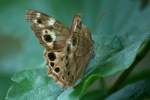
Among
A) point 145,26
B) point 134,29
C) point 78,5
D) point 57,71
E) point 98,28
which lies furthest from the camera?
point 78,5

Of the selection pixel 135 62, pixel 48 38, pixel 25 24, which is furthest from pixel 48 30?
pixel 25 24

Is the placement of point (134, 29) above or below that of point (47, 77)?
above

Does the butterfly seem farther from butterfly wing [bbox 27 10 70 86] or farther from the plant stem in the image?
the plant stem

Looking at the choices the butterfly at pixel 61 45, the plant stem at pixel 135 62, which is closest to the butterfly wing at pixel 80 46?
the butterfly at pixel 61 45

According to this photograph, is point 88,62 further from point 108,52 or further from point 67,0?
point 67,0

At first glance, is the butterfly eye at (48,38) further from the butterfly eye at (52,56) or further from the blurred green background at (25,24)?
the blurred green background at (25,24)

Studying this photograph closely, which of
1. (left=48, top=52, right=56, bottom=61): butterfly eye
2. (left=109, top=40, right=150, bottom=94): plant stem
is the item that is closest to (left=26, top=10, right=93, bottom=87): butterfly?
(left=48, top=52, right=56, bottom=61): butterfly eye

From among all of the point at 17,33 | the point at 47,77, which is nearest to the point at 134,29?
the point at 47,77
